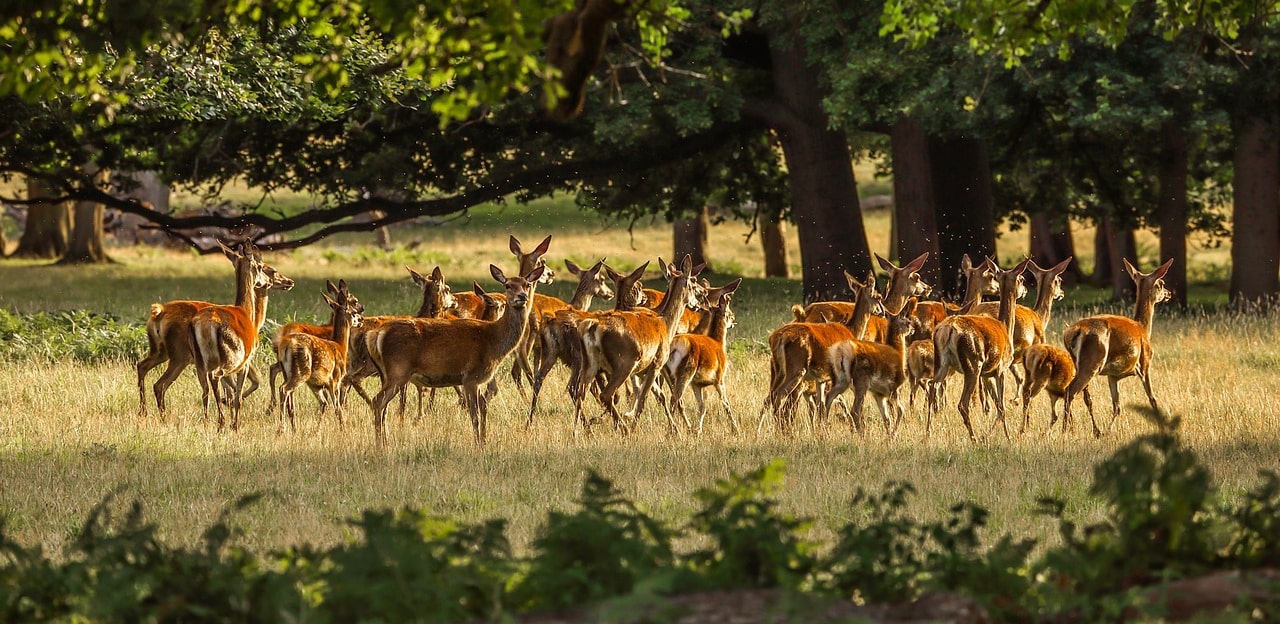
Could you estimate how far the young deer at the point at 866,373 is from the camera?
40.1 feet

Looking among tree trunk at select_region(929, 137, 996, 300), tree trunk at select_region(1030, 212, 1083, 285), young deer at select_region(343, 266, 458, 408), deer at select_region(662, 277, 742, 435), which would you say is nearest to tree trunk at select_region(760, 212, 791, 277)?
tree trunk at select_region(1030, 212, 1083, 285)

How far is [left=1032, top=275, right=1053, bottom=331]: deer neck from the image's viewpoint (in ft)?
47.0

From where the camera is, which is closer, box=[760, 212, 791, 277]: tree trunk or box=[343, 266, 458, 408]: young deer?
box=[343, 266, 458, 408]: young deer

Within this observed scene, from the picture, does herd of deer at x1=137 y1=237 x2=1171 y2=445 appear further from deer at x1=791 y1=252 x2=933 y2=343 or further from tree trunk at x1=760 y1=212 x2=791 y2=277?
tree trunk at x1=760 y1=212 x2=791 y2=277

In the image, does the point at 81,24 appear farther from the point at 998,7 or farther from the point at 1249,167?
the point at 1249,167

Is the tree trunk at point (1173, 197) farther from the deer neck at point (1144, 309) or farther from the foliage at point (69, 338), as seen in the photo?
the foliage at point (69, 338)

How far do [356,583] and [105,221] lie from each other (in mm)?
43183

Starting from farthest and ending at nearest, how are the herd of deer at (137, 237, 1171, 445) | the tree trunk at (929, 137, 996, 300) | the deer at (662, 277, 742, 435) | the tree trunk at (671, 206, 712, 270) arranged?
the tree trunk at (671, 206, 712, 270) < the tree trunk at (929, 137, 996, 300) < the deer at (662, 277, 742, 435) < the herd of deer at (137, 237, 1171, 445)

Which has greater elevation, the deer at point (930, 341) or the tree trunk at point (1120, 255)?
the tree trunk at point (1120, 255)

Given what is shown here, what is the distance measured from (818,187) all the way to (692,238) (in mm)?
13614

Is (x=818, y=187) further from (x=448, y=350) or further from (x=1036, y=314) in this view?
(x=448, y=350)

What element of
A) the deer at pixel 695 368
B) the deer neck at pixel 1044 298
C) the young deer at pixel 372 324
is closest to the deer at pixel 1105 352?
the deer neck at pixel 1044 298

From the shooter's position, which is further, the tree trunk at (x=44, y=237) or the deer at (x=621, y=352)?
the tree trunk at (x=44, y=237)

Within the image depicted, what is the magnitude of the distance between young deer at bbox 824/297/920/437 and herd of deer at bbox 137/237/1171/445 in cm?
1
